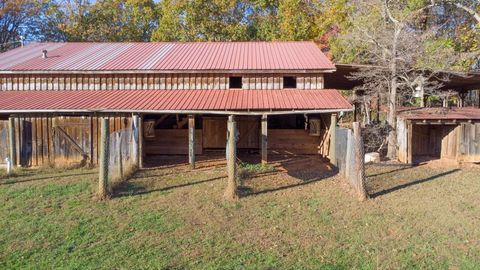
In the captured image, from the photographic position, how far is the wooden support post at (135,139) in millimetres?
14141

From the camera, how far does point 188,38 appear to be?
100 feet

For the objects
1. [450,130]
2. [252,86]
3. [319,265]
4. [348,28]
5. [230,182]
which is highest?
[348,28]

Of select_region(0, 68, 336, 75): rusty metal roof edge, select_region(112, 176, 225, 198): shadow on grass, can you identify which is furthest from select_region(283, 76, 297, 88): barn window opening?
select_region(112, 176, 225, 198): shadow on grass

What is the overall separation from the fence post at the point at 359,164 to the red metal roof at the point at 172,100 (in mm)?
4142

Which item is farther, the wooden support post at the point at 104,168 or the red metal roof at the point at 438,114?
the red metal roof at the point at 438,114

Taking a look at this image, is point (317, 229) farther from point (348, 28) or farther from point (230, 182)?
point (348, 28)

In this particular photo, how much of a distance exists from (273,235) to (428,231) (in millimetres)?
2995

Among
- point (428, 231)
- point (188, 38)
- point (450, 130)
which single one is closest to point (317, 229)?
point (428, 231)

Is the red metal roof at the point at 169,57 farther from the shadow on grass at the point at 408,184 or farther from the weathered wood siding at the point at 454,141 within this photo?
the shadow on grass at the point at 408,184

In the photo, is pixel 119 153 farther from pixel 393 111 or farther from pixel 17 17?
pixel 17 17

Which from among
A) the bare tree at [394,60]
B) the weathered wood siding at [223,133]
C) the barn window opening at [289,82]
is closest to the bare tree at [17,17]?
the weathered wood siding at [223,133]

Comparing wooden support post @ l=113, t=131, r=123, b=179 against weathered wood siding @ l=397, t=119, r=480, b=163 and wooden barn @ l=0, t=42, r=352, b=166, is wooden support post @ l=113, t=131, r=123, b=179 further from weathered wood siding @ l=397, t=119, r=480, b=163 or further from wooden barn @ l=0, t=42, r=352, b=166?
weathered wood siding @ l=397, t=119, r=480, b=163

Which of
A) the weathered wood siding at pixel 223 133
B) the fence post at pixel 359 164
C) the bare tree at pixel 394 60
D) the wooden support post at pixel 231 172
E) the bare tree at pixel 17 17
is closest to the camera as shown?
the fence post at pixel 359 164

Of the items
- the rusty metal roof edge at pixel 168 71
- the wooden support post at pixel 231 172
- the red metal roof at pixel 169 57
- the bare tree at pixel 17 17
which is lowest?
the wooden support post at pixel 231 172
